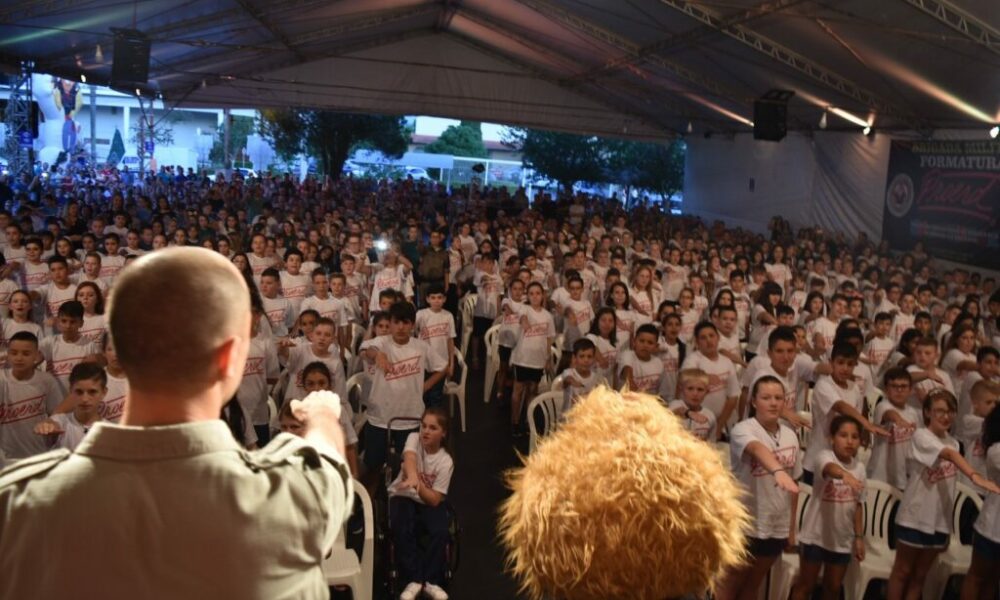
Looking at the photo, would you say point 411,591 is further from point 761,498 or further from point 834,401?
point 834,401

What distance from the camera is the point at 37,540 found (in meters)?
1.15

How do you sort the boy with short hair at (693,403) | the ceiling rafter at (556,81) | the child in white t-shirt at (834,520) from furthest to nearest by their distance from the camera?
the ceiling rafter at (556,81), the boy with short hair at (693,403), the child in white t-shirt at (834,520)

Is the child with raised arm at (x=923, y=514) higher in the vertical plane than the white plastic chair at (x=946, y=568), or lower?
higher

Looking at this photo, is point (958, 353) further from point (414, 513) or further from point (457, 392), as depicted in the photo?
point (414, 513)

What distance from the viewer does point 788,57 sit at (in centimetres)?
1245

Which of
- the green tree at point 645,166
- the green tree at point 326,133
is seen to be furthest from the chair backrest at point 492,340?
the green tree at point 645,166

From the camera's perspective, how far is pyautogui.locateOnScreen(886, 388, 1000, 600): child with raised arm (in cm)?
428

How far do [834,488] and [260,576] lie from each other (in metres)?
3.76

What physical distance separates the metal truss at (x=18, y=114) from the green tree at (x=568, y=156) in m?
18.3

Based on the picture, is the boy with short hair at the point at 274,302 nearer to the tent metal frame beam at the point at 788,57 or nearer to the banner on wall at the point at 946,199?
the tent metal frame beam at the point at 788,57

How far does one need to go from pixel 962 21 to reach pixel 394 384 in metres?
7.30

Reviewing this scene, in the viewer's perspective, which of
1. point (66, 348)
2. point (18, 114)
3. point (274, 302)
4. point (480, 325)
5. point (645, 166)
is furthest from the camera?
point (645, 166)

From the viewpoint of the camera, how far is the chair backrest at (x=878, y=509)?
15.5 feet

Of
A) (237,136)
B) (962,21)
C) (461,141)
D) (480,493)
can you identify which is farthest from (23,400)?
(461,141)
